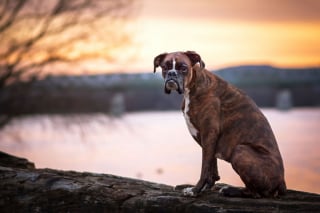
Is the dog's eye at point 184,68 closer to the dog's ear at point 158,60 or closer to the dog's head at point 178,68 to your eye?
the dog's head at point 178,68

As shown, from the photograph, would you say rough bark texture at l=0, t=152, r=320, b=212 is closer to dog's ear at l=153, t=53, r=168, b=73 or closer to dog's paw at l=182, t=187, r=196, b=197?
dog's paw at l=182, t=187, r=196, b=197

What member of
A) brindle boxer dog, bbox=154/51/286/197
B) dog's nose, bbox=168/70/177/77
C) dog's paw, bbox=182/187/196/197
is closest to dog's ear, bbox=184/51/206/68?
brindle boxer dog, bbox=154/51/286/197

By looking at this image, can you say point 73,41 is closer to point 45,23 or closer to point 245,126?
point 45,23

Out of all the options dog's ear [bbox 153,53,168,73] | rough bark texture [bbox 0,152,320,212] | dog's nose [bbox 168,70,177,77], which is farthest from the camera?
dog's ear [bbox 153,53,168,73]

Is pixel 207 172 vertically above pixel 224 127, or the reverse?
pixel 224 127

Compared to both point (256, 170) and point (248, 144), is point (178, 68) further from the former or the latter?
point (256, 170)

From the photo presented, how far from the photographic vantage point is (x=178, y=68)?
609 centimetres

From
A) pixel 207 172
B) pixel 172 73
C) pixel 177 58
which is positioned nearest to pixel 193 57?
pixel 177 58

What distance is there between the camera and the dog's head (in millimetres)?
6062

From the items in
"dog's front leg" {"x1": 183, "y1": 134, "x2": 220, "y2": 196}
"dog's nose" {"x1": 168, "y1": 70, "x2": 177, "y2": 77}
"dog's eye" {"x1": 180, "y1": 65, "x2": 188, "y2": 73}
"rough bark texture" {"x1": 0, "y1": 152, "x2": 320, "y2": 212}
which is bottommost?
"rough bark texture" {"x1": 0, "y1": 152, "x2": 320, "y2": 212}

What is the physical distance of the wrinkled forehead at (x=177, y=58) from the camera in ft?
20.1

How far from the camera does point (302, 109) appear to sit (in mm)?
52438

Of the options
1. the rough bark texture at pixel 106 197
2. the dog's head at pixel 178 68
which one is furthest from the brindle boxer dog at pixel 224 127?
the rough bark texture at pixel 106 197

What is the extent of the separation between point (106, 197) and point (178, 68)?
5.23 feet
